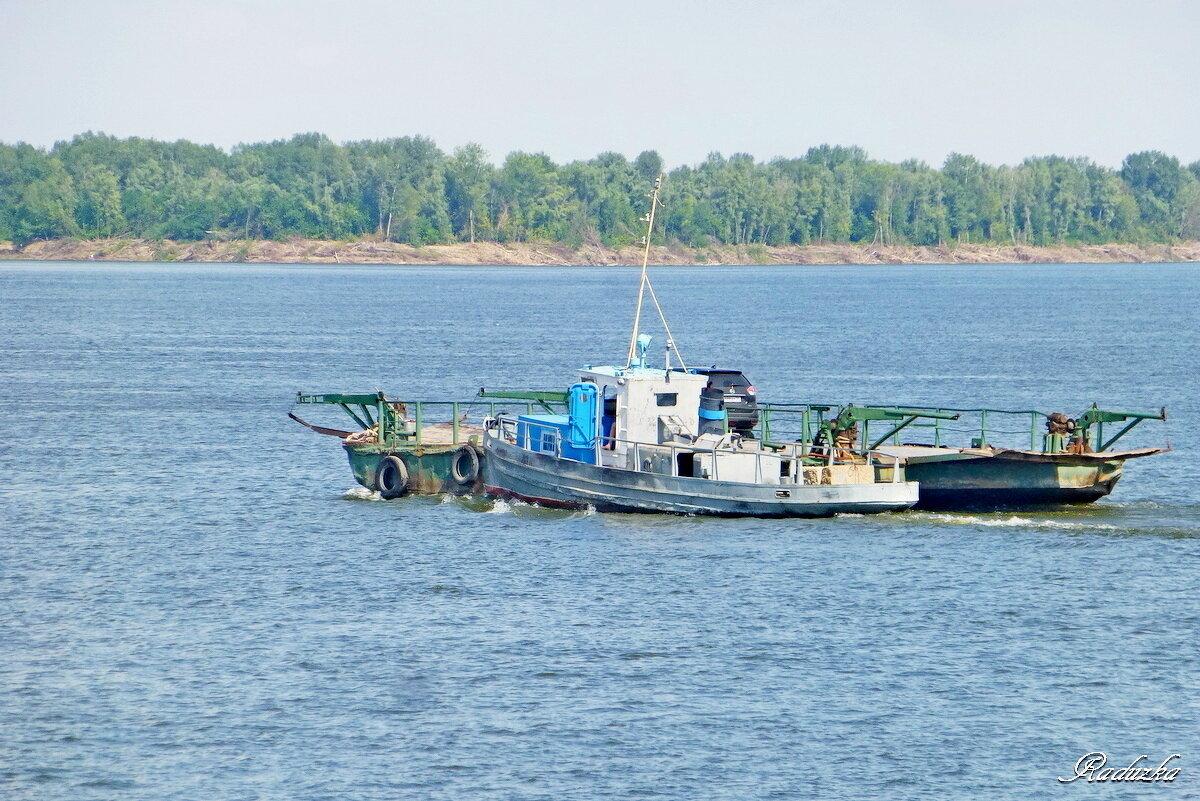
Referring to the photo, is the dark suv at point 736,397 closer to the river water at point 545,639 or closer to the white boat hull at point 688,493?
the white boat hull at point 688,493

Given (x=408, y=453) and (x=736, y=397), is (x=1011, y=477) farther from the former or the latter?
(x=408, y=453)

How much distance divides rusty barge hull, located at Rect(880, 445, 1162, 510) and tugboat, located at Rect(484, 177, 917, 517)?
1093 millimetres

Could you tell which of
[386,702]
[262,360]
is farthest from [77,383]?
[386,702]

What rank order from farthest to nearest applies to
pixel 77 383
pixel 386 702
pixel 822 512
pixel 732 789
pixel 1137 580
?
pixel 77 383 → pixel 822 512 → pixel 1137 580 → pixel 386 702 → pixel 732 789

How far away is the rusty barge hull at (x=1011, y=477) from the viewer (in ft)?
154

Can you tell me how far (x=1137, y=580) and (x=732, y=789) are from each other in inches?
672

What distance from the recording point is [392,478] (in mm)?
52781

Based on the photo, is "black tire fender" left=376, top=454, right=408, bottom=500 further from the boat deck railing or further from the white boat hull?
the white boat hull

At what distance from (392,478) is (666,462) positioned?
9.74m

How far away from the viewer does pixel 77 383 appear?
3506 inches

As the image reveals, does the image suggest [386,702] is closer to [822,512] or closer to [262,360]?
[822,512]

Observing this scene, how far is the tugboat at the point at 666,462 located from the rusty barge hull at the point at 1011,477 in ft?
3.59

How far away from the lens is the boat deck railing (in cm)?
4722
